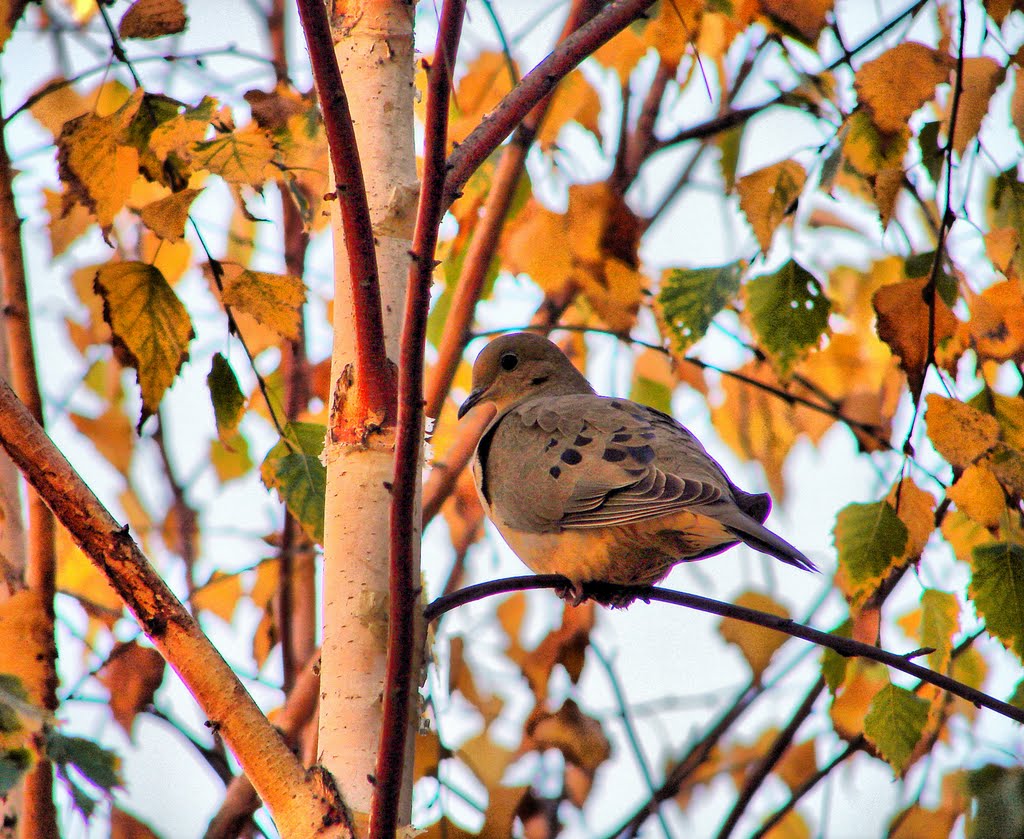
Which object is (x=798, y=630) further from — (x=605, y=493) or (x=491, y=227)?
(x=491, y=227)

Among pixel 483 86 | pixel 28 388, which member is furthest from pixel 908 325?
pixel 28 388

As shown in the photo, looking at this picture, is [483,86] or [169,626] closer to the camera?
[169,626]

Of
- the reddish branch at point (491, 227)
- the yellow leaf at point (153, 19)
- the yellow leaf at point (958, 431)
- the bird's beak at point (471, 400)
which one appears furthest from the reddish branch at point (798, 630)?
the bird's beak at point (471, 400)

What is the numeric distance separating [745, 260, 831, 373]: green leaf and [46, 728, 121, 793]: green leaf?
4.51 feet

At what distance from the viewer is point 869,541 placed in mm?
2012

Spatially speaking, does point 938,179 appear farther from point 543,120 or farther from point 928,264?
point 543,120

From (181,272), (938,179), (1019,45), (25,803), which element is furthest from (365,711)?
(181,272)

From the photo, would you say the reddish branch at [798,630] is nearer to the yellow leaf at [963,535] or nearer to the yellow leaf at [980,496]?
the yellow leaf at [980,496]

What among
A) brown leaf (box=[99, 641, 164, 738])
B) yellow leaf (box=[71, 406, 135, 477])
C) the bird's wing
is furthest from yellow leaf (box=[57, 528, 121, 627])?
the bird's wing

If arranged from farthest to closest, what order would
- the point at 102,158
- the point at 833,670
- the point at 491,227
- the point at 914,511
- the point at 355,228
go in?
1. the point at 491,227
2. the point at 833,670
3. the point at 914,511
4. the point at 102,158
5. the point at 355,228

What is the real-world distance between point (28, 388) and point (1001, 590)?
6.32 feet

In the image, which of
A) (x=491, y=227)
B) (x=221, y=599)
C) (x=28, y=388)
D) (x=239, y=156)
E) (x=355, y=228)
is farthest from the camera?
(x=221, y=599)

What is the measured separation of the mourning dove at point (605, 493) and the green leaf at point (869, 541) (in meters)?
0.18

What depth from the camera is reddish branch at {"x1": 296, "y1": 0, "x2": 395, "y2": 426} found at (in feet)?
4.68
